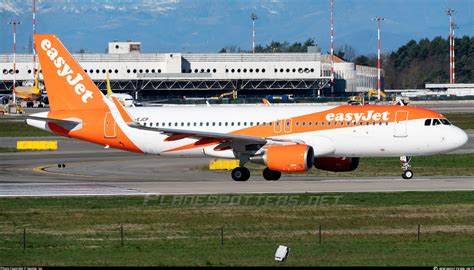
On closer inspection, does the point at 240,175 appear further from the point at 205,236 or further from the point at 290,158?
the point at 205,236

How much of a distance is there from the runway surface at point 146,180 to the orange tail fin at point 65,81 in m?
3.94

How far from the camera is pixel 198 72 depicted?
18100cm

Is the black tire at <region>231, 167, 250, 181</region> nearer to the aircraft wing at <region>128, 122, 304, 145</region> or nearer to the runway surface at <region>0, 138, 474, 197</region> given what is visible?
the runway surface at <region>0, 138, 474, 197</region>

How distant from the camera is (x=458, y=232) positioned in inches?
1403

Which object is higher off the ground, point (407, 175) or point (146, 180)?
point (407, 175)

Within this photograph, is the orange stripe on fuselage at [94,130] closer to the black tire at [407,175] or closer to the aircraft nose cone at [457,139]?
the black tire at [407,175]

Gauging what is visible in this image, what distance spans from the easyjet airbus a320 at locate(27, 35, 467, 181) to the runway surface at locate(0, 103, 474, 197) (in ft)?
4.48

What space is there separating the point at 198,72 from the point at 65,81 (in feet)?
411

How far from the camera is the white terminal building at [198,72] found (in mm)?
175750

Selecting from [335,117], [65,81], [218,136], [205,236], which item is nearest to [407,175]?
[335,117]

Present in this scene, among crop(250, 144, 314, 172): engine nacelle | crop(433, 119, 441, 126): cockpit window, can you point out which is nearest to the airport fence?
crop(250, 144, 314, 172): engine nacelle

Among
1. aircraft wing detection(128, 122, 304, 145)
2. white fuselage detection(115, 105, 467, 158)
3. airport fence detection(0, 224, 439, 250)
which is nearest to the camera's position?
airport fence detection(0, 224, 439, 250)

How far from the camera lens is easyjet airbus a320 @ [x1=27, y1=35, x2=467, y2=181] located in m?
51.4

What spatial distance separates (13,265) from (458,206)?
61.8 ft
